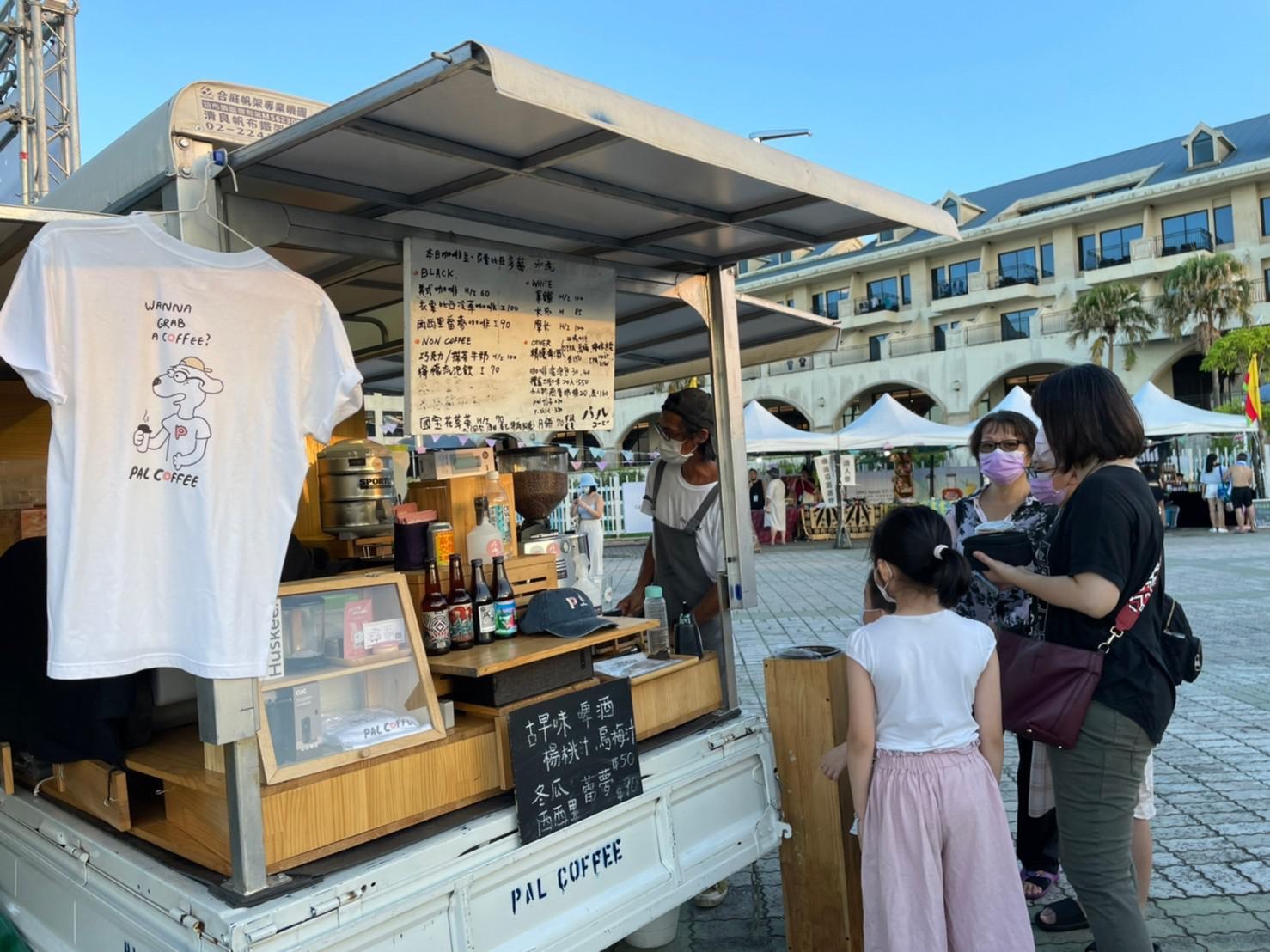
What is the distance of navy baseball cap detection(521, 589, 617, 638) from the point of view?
3027mm

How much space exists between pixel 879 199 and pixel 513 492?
1.78 m

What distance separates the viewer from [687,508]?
4141 millimetres

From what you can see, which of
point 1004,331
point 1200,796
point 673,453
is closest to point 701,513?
point 673,453

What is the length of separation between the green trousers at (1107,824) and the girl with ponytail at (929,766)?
0.26 metres

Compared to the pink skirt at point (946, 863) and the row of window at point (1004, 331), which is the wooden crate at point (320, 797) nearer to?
the pink skirt at point (946, 863)

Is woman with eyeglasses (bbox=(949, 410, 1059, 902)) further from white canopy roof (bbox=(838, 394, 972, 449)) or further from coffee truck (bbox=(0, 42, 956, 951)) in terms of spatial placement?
white canopy roof (bbox=(838, 394, 972, 449))

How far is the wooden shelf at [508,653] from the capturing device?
8.88 feet

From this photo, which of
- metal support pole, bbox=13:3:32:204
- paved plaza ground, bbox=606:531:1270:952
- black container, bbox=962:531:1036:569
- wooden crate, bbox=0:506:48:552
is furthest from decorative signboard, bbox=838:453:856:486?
wooden crate, bbox=0:506:48:552

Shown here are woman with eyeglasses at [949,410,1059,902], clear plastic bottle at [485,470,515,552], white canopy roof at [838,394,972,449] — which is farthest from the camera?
white canopy roof at [838,394,972,449]

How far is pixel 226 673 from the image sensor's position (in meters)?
2.08

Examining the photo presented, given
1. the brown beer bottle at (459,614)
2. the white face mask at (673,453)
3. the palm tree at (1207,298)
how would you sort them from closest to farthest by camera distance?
the brown beer bottle at (459,614) → the white face mask at (673,453) → the palm tree at (1207,298)

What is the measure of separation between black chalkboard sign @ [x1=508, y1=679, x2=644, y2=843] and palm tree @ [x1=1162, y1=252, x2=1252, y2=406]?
33.5 m

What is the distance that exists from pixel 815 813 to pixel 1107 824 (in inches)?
37.2

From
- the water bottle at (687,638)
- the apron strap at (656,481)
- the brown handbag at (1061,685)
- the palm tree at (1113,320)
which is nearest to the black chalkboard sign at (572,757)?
the water bottle at (687,638)
